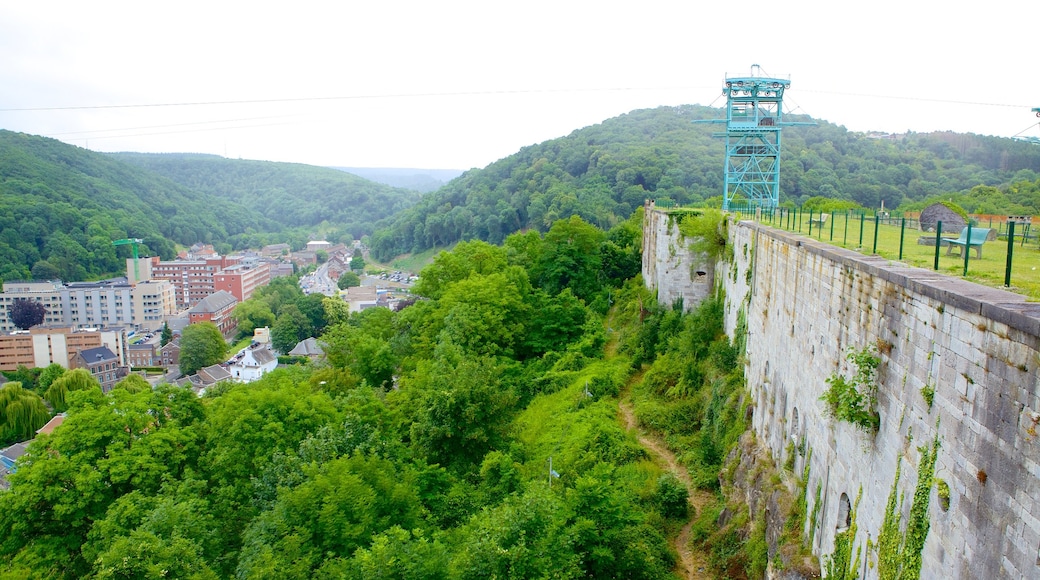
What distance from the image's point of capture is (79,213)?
131m

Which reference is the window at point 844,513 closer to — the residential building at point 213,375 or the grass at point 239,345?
the residential building at point 213,375

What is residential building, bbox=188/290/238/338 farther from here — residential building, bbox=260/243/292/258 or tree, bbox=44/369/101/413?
residential building, bbox=260/243/292/258

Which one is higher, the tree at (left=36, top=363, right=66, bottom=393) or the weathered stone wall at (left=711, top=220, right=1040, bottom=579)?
the weathered stone wall at (left=711, top=220, right=1040, bottom=579)

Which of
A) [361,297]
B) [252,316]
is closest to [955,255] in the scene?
[361,297]

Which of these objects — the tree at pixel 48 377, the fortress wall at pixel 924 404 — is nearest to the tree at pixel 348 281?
the tree at pixel 48 377

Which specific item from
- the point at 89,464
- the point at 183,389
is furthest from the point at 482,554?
the point at 183,389

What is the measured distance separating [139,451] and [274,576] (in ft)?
25.3

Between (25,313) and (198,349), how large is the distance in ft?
119

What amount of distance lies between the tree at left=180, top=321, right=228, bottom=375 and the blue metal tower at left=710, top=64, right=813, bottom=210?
220ft

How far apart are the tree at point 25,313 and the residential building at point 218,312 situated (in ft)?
65.5

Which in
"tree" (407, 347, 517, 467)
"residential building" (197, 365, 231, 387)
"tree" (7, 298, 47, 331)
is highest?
"tree" (407, 347, 517, 467)

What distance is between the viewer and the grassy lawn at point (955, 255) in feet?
23.1

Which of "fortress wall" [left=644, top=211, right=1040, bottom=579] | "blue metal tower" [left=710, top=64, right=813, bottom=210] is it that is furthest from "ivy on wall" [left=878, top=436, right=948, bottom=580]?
"blue metal tower" [left=710, top=64, right=813, bottom=210]

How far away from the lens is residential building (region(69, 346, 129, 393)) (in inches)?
2889
